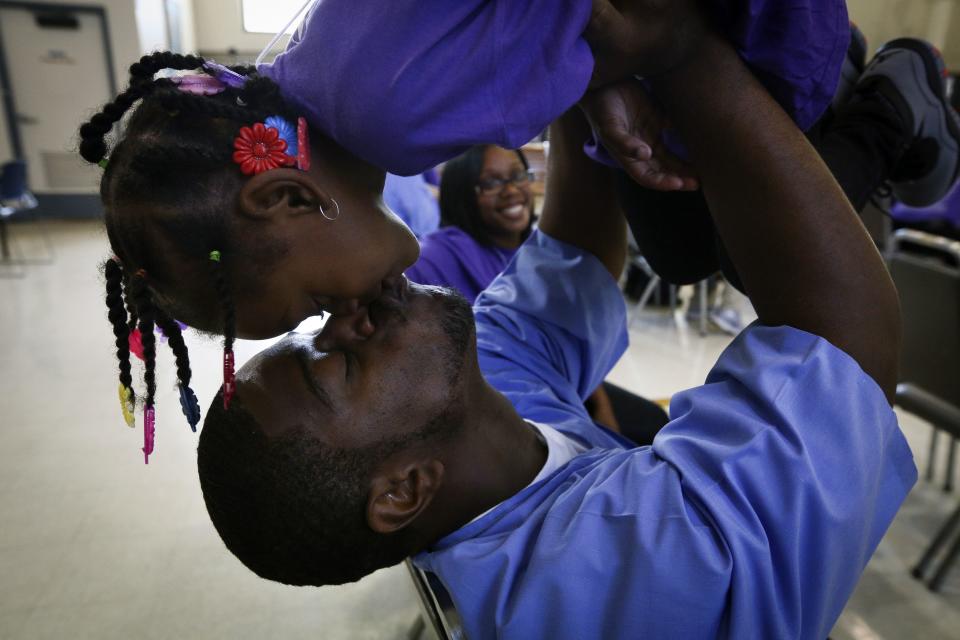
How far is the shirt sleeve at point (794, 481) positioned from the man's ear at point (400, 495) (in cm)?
31

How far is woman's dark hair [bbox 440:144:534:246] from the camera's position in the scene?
259 centimetres

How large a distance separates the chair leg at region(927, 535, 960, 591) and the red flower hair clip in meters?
2.29

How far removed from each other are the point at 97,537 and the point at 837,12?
240cm

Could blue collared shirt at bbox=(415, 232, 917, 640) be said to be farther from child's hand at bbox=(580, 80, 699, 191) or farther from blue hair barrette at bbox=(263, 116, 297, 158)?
blue hair barrette at bbox=(263, 116, 297, 158)

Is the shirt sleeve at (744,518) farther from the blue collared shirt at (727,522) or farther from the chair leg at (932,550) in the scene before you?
the chair leg at (932,550)

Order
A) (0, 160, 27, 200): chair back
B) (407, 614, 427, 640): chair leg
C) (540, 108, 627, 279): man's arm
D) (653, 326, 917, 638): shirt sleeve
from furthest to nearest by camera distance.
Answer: (0, 160, 27, 200): chair back < (407, 614, 427, 640): chair leg < (540, 108, 627, 279): man's arm < (653, 326, 917, 638): shirt sleeve

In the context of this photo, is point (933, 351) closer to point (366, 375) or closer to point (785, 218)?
point (785, 218)

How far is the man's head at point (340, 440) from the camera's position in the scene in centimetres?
74

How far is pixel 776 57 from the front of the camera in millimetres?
A: 646

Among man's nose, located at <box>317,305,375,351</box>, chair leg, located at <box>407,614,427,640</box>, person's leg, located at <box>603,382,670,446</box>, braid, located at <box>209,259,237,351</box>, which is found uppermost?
braid, located at <box>209,259,237,351</box>

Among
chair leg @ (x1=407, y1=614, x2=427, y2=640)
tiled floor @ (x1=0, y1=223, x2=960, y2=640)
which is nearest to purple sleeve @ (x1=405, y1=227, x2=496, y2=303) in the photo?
tiled floor @ (x1=0, y1=223, x2=960, y2=640)

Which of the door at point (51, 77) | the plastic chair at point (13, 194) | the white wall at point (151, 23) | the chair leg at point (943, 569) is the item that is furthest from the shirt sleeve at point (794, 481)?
the door at point (51, 77)

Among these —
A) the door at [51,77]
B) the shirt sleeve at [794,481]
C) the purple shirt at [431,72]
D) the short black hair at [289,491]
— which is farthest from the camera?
the door at [51,77]

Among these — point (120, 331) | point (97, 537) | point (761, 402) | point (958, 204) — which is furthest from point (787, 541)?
point (958, 204)
